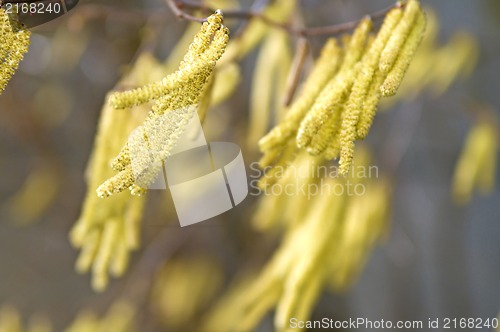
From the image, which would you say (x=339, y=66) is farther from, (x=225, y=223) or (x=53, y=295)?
(x=53, y=295)

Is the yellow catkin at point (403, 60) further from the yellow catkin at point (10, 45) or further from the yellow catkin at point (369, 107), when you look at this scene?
the yellow catkin at point (10, 45)

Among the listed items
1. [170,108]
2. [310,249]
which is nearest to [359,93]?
[170,108]

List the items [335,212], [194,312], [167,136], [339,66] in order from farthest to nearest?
[194,312], [335,212], [339,66], [167,136]

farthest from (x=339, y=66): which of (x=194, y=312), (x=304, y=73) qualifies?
(x=194, y=312)
